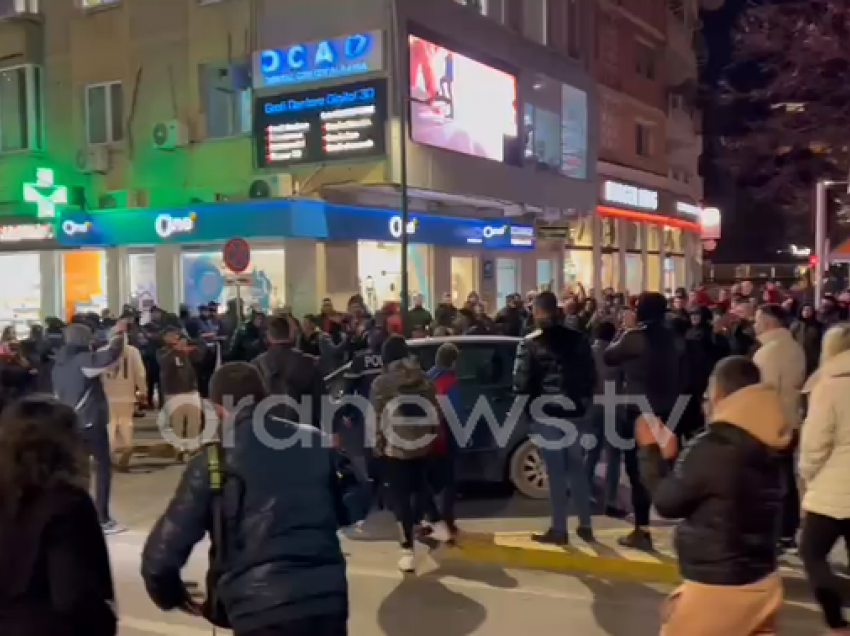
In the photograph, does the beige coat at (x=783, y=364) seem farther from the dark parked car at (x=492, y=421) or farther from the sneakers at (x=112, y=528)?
the sneakers at (x=112, y=528)

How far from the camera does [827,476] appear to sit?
A: 17.2 ft

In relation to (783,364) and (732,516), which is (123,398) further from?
(732,516)

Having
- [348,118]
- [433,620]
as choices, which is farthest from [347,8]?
[433,620]

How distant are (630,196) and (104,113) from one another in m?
18.7

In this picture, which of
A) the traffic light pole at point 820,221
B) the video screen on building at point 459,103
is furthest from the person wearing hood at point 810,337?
the video screen on building at point 459,103

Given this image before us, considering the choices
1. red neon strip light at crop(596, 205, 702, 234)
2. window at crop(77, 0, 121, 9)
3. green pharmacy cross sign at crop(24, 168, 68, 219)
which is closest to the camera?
green pharmacy cross sign at crop(24, 168, 68, 219)

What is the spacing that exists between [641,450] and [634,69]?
3402 centimetres

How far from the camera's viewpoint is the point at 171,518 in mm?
3352

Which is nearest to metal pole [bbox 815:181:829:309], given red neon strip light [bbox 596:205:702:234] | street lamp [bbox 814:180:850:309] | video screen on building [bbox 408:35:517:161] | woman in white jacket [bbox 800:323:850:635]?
street lamp [bbox 814:180:850:309]

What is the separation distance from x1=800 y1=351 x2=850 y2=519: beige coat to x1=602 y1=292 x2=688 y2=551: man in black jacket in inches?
81.0

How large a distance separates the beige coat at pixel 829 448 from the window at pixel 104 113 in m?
21.2

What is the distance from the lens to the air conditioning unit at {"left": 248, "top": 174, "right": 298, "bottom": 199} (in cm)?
2095

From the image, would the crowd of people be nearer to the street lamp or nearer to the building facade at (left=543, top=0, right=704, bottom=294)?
the street lamp

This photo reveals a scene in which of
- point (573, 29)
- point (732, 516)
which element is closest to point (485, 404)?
point (732, 516)
